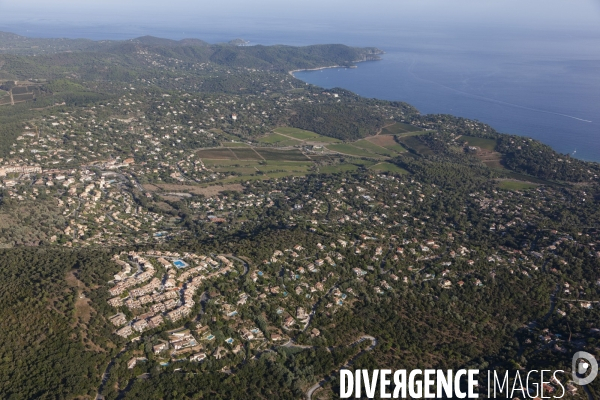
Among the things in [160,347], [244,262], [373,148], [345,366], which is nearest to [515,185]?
[373,148]

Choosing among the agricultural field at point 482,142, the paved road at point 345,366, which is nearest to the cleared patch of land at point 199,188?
the paved road at point 345,366

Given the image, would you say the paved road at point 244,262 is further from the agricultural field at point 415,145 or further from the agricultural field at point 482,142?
the agricultural field at point 482,142

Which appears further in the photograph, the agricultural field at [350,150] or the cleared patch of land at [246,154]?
the agricultural field at [350,150]

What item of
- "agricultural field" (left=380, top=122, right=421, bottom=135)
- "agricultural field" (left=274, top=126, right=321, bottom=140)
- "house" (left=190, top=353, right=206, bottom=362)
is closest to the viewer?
"house" (left=190, top=353, right=206, bottom=362)

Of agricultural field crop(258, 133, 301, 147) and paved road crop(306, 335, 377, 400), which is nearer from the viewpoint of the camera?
paved road crop(306, 335, 377, 400)

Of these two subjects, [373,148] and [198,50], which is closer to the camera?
[373,148]

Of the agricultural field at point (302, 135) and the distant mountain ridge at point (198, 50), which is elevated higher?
the distant mountain ridge at point (198, 50)

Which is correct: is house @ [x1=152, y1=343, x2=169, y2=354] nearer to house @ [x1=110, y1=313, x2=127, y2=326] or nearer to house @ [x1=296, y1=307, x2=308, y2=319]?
house @ [x1=110, y1=313, x2=127, y2=326]

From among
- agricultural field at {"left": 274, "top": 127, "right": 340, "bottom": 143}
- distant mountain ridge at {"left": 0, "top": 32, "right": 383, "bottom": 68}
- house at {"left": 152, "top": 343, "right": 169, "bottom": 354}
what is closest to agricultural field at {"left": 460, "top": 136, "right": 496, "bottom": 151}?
agricultural field at {"left": 274, "top": 127, "right": 340, "bottom": 143}

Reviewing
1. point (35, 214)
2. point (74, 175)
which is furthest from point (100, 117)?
point (35, 214)

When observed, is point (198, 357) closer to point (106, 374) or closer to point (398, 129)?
point (106, 374)

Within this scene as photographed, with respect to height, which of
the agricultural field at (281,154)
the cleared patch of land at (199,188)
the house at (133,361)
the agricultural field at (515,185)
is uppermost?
the agricultural field at (281,154)

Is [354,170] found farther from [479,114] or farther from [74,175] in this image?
[479,114]
